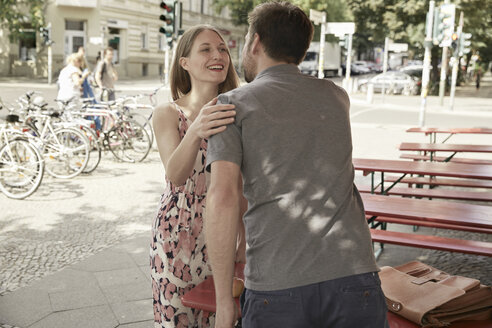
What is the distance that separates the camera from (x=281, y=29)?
174 cm

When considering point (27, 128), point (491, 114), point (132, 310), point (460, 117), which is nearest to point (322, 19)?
point (460, 117)

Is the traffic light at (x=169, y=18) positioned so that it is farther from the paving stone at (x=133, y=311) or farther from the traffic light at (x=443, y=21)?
the paving stone at (x=133, y=311)

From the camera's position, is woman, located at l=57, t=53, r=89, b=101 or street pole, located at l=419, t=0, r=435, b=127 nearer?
woman, located at l=57, t=53, r=89, b=101

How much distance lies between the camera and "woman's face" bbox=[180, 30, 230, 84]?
2.59 metres

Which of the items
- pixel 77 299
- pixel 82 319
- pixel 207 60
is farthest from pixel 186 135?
pixel 77 299

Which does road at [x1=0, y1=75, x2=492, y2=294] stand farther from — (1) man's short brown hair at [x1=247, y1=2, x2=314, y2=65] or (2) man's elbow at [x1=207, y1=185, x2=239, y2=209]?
(1) man's short brown hair at [x1=247, y1=2, x2=314, y2=65]

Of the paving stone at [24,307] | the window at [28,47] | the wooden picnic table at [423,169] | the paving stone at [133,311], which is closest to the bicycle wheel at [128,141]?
the wooden picnic table at [423,169]

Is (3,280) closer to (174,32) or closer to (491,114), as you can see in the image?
(174,32)

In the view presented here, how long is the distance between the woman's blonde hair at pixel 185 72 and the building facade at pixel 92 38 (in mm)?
32662

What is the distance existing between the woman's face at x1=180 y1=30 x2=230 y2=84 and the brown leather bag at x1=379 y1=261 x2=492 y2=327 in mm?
1133

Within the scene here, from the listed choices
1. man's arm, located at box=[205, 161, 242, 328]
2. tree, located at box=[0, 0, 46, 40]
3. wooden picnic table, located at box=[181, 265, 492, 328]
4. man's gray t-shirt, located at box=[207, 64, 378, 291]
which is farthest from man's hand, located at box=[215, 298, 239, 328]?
tree, located at box=[0, 0, 46, 40]

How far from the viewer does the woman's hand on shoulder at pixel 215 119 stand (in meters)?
1.70

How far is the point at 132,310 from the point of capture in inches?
162

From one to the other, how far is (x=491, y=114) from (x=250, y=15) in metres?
22.5
